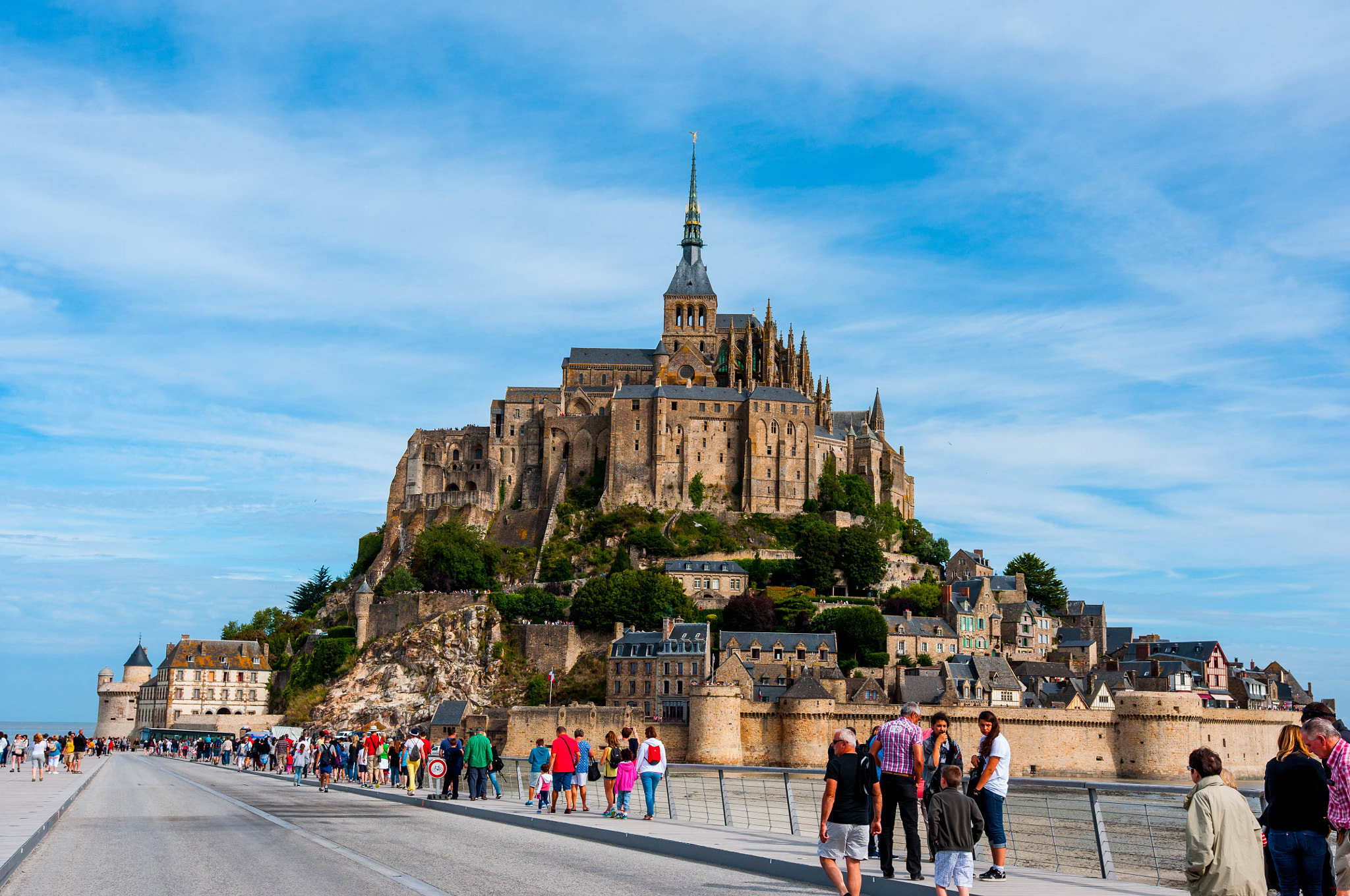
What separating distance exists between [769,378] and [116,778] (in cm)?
6308

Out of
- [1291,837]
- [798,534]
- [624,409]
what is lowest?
[1291,837]

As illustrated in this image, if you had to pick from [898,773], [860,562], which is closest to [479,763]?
[898,773]

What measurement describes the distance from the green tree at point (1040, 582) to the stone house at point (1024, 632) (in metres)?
6.78

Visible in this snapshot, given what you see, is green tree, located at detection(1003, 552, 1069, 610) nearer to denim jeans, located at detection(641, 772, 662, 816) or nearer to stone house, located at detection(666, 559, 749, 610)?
stone house, located at detection(666, 559, 749, 610)

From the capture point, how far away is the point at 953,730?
190 ft

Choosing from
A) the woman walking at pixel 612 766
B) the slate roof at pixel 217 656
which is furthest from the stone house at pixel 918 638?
the woman walking at pixel 612 766

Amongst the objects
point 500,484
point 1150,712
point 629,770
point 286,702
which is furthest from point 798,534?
point 629,770

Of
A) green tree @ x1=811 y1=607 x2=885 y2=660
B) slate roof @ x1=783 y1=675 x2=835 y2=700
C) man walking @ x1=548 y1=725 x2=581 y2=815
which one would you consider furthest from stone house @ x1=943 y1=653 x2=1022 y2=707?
man walking @ x1=548 y1=725 x2=581 y2=815

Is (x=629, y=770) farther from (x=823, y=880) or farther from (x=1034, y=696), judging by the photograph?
(x=1034, y=696)

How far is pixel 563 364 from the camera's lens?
99062 millimetres

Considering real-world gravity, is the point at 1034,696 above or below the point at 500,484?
below

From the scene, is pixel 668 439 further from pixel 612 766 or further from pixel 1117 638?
pixel 612 766

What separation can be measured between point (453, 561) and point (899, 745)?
227ft

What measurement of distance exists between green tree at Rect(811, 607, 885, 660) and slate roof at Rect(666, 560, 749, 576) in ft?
25.0
